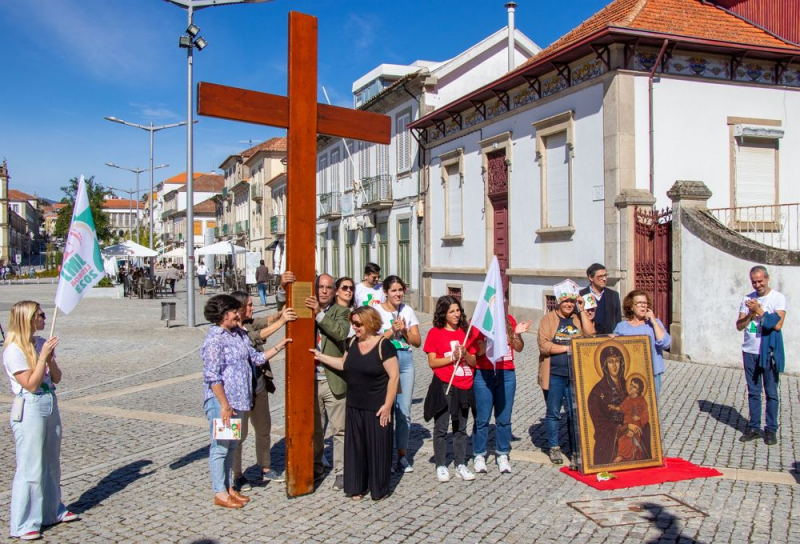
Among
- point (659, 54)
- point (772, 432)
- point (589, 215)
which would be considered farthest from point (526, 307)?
point (772, 432)

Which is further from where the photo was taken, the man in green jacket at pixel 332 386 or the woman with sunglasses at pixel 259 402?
the man in green jacket at pixel 332 386

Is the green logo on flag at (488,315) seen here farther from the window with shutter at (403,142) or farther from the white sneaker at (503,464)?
the window with shutter at (403,142)

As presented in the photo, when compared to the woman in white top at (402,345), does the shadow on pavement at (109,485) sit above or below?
below

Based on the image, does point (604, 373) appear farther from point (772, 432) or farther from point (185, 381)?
point (185, 381)

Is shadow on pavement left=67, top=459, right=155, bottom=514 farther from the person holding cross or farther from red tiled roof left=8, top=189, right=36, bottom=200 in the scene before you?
red tiled roof left=8, top=189, right=36, bottom=200

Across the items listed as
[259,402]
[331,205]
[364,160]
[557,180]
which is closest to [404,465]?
[259,402]

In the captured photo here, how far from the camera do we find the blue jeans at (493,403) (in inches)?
232

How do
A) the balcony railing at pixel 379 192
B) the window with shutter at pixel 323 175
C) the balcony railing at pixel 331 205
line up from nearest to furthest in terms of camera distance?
the balcony railing at pixel 379 192 < the balcony railing at pixel 331 205 < the window with shutter at pixel 323 175

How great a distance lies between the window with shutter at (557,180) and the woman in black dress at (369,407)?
10.3m

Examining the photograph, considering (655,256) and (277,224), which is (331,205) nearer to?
(277,224)

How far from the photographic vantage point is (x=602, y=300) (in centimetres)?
733

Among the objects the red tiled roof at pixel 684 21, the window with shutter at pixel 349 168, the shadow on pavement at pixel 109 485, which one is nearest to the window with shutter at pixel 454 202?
the red tiled roof at pixel 684 21

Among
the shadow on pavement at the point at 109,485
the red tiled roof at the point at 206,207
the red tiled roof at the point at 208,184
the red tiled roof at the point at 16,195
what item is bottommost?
the shadow on pavement at the point at 109,485

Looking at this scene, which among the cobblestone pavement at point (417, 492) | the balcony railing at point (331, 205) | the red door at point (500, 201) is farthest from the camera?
the balcony railing at point (331, 205)
